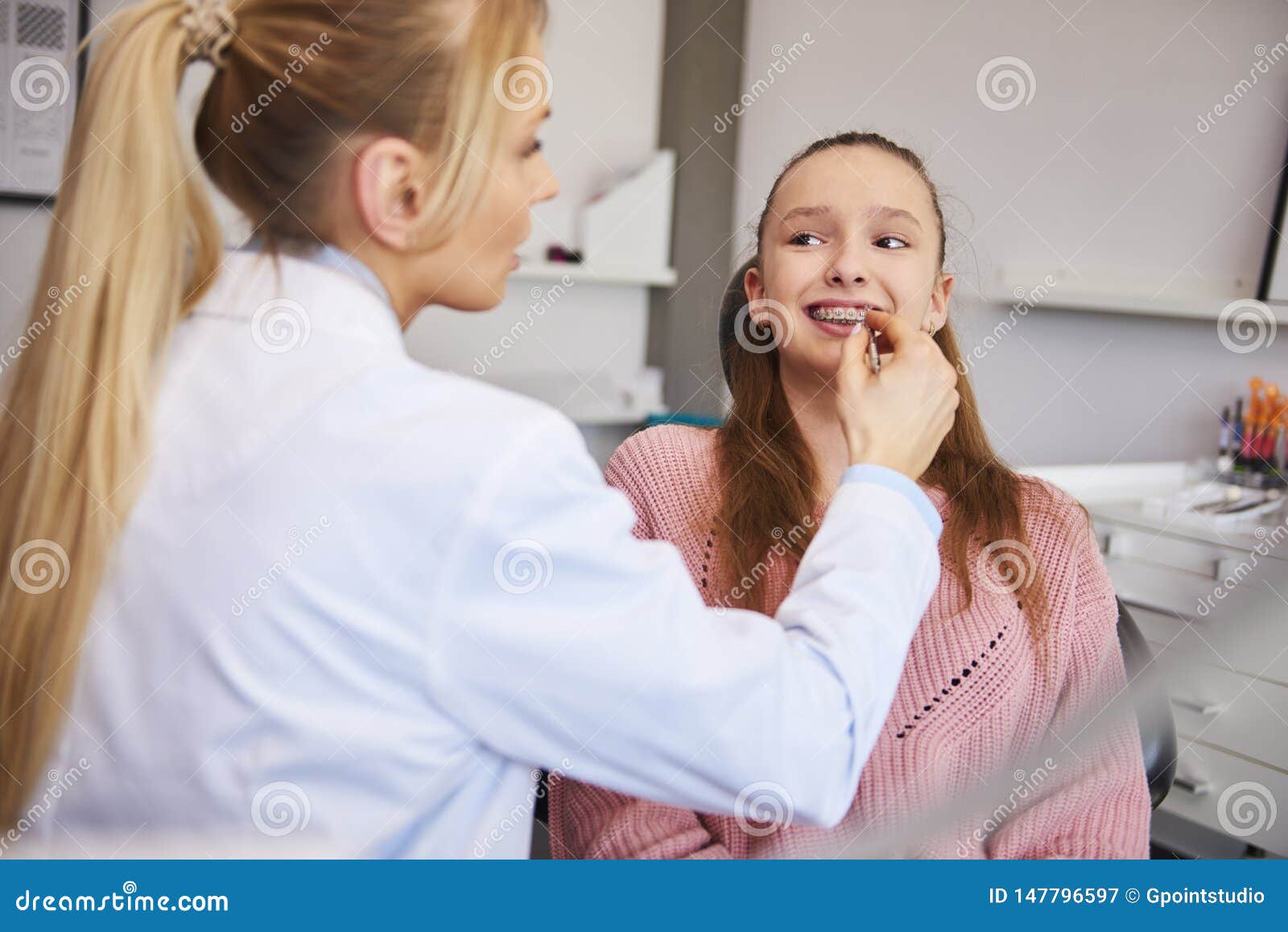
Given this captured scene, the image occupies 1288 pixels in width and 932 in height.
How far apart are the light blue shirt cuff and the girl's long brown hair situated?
0.93 feet

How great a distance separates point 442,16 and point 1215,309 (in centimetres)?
147

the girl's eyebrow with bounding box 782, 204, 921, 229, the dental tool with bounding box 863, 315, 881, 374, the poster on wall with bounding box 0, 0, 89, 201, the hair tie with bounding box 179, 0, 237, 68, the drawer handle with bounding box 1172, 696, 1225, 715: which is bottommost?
the drawer handle with bounding box 1172, 696, 1225, 715

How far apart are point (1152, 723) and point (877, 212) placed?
553 millimetres

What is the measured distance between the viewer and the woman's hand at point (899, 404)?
2.23 feet

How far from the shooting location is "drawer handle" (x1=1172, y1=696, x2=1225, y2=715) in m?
1.62

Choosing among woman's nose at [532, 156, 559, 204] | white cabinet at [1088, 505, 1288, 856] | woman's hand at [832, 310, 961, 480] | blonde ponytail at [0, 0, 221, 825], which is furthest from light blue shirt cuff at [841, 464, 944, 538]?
white cabinet at [1088, 505, 1288, 856]

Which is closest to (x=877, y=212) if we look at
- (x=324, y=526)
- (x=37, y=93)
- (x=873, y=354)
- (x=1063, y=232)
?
(x=873, y=354)

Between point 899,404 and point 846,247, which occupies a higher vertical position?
point 846,247

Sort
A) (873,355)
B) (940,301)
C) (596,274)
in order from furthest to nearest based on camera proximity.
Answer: (596,274) < (940,301) < (873,355)

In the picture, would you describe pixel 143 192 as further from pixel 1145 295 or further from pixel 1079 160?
pixel 1145 295

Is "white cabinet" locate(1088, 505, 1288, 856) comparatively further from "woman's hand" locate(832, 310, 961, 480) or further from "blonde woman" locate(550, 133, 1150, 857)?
"woman's hand" locate(832, 310, 961, 480)

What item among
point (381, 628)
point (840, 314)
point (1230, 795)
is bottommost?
point (381, 628)

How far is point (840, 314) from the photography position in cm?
92
